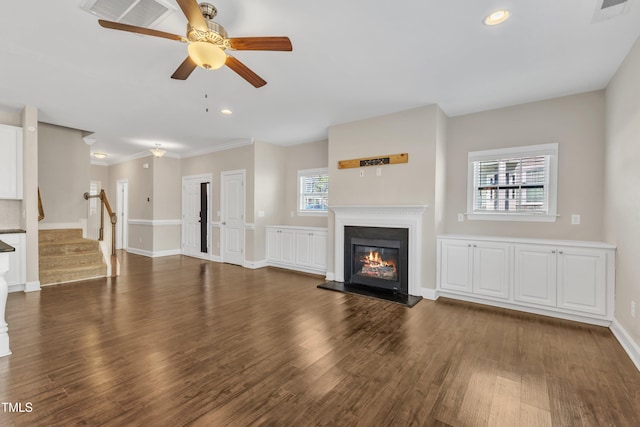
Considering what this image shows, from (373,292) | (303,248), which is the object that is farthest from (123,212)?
(373,292)

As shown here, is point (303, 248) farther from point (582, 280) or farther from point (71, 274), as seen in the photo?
point (582, 280)

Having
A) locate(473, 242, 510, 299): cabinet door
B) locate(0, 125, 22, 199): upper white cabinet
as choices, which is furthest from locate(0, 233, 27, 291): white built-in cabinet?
locate(473, 242, 510, 299): cabinet door

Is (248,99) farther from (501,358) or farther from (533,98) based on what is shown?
(501,358)

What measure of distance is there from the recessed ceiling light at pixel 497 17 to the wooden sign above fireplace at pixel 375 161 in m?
2.06

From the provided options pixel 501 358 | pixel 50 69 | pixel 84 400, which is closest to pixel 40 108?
pixel 50 69

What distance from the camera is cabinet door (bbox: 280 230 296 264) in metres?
5.98

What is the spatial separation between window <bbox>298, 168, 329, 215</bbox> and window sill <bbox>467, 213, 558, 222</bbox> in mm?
2849

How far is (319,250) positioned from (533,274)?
3373 mm

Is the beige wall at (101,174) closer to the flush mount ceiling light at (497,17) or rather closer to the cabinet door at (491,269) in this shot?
the cabinet door at (491,269)

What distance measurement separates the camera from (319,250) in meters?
5.59

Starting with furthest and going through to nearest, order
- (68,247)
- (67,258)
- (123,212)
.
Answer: (123,212), (68,247), (67,258)

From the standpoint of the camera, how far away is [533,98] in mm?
3809

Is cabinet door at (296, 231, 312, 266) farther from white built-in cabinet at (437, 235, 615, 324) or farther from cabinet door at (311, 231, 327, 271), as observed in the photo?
white built-in cabinet at (437, 235, 615, 324)

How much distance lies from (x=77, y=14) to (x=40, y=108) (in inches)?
126
